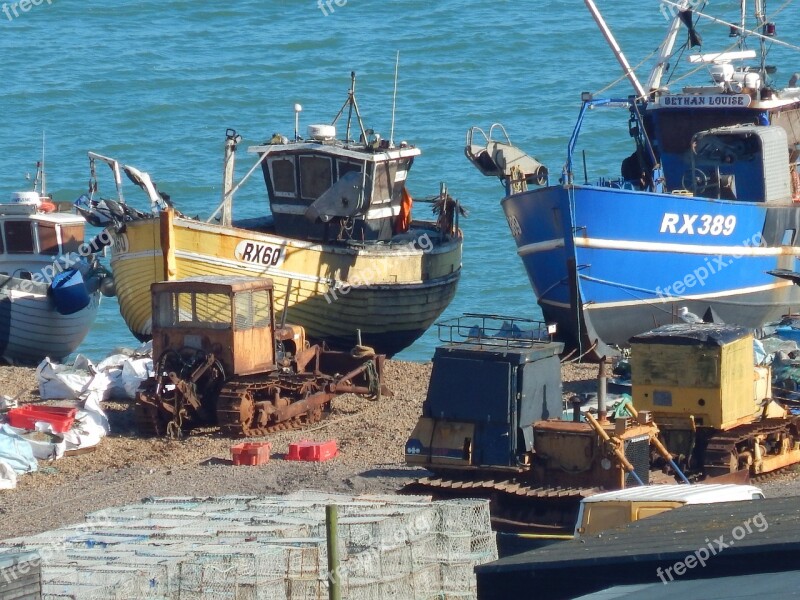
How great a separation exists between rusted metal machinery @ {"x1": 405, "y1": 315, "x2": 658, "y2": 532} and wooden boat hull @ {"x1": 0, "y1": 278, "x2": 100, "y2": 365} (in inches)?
412

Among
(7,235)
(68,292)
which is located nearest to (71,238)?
(7,235)

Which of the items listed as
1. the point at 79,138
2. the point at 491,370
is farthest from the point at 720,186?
the point at 79,138

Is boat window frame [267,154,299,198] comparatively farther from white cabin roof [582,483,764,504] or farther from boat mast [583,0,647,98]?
white cabin roof [582,483,764,504]

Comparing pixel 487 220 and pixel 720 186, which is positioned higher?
pixel 720 186

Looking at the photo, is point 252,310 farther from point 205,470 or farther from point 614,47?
point 614,47

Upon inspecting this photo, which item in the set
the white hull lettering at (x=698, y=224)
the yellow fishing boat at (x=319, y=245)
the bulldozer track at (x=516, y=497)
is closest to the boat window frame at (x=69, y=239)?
the yellow fishing boat at (x=319, y=245)

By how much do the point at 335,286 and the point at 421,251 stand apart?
166cm

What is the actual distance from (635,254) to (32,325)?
28.7 ft

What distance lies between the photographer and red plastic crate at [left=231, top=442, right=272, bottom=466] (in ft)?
50.4

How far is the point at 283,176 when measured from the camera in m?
22.5

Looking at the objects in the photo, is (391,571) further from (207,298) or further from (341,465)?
(207,298)

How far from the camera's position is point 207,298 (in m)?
17.7

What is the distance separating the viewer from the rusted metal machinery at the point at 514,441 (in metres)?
12.6

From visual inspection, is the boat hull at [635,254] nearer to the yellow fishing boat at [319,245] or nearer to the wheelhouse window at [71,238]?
the yellow fishing boat at [319,245]
